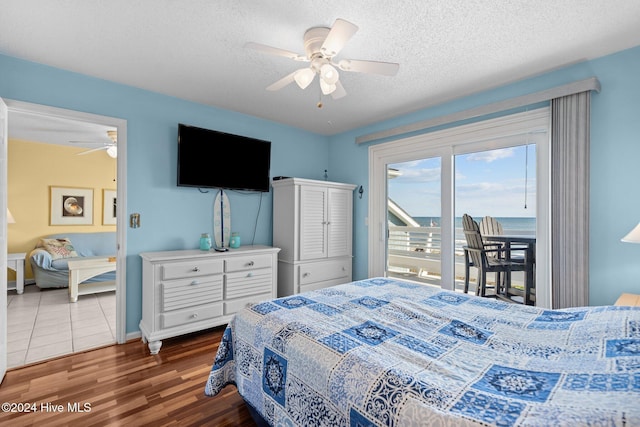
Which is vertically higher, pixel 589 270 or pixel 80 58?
pixel 80 58

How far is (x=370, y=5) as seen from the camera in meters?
1.73

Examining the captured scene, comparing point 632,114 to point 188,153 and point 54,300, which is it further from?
point 54,300

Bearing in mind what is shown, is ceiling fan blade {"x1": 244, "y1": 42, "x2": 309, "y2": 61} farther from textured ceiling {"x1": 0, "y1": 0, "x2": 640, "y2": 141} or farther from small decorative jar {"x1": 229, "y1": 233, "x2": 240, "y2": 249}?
small decorative jar {"x1": 229, "y1": 233, "x2": 240, "y2": 249}

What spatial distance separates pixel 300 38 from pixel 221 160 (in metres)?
1.70

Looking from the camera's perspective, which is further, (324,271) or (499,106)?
(324,271)

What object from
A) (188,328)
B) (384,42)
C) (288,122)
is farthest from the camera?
(288,122)

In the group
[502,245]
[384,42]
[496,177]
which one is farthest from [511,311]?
[384,42]

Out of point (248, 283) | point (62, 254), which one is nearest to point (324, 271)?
point (248, 283)

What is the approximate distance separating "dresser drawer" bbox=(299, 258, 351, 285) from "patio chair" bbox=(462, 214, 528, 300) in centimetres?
149

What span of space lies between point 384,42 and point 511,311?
6.21ft

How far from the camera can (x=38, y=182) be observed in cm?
505

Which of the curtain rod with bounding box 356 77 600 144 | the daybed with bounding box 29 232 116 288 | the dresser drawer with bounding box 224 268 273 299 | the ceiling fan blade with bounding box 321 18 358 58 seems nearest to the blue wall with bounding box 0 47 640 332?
the curtain rod with bounding box 356 77 600 144

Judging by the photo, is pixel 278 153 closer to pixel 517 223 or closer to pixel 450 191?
pixel 450 191

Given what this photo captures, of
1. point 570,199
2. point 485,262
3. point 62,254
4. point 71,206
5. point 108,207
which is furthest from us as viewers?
point 108,207
